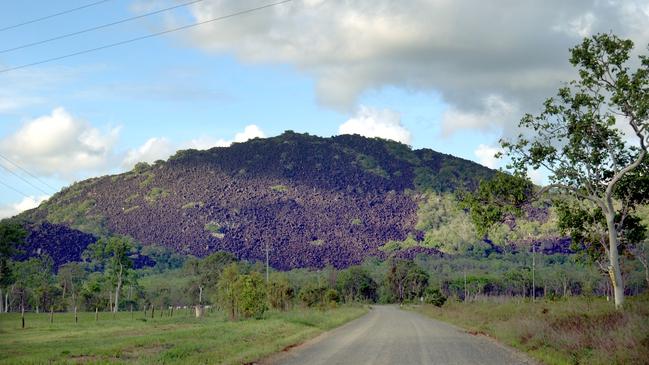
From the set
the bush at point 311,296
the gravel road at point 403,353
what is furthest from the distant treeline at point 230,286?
the gravel road at point 403,353

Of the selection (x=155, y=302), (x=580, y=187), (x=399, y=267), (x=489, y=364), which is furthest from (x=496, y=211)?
(x=399, y=267)

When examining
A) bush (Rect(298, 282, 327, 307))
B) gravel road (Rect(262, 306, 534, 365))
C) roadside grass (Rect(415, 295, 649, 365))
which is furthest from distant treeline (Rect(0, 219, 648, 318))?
gravel road (Rect(262, 306, 534, 365))

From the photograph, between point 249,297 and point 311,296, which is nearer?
point 249,297

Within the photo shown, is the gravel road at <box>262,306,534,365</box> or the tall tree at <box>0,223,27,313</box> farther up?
the tall tree at <box>0,223,27,313</box>

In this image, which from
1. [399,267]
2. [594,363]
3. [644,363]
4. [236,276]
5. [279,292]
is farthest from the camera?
[399,267]

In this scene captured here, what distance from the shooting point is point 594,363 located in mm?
17797

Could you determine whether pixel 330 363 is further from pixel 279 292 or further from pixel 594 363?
pixel 279 292

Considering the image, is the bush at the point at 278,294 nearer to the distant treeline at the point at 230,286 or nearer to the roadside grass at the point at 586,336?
the distant treeline at the point at 230,286

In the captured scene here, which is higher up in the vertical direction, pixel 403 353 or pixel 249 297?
pixel 249 297

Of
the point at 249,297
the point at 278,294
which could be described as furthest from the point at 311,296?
the point at 249,297

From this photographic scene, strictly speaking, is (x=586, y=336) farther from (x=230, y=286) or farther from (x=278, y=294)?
(x=278, y=294)

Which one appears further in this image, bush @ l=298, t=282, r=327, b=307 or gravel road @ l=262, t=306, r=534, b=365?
bush @ l=298, t=282, r=327, b=307

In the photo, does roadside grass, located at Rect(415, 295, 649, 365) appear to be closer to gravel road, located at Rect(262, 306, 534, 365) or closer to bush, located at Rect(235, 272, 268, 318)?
gravel road, located at Rect(262, 306, 534, 365)

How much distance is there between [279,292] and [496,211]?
143 feet
